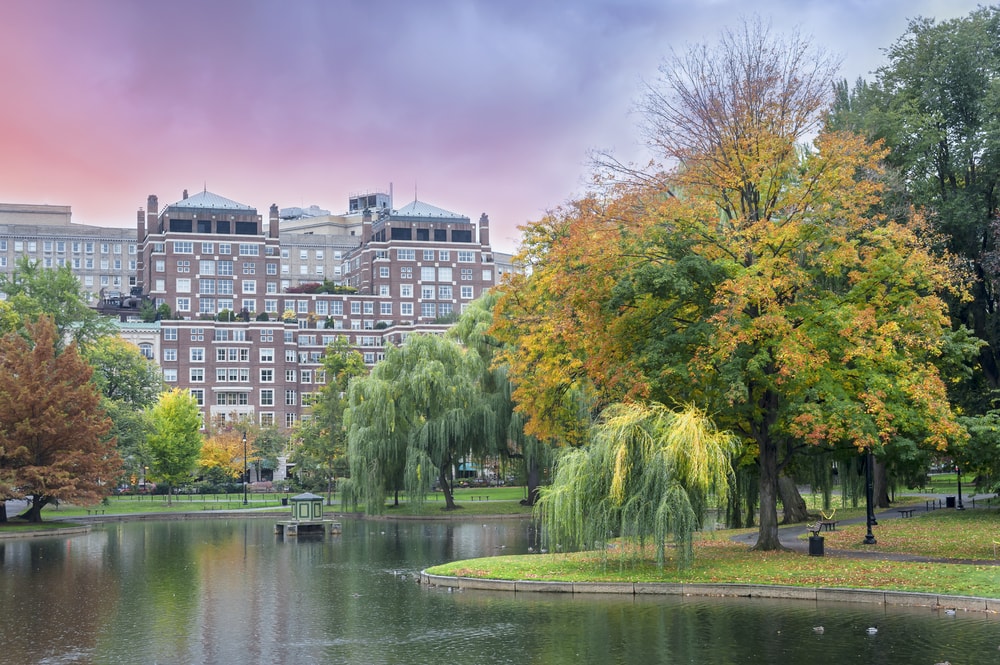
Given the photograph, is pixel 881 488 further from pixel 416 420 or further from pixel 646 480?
pixel 416 420

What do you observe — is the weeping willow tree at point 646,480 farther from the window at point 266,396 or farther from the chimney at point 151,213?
the chimney at point 151,213

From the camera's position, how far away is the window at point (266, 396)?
141m

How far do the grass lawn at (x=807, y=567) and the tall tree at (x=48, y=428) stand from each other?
40.1m

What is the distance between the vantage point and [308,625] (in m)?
28.7

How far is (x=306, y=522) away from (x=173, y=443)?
39.8m

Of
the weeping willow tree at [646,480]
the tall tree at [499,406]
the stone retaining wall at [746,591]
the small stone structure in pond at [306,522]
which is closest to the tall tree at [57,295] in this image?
the tall tree at [499,406]

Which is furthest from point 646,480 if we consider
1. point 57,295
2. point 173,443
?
point 57,295

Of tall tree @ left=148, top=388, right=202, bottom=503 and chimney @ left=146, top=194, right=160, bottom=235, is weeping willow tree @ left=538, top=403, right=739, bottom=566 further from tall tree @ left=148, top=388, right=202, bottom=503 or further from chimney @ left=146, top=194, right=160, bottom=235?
chimney @ left=146, top=194, right=160, bottom=235

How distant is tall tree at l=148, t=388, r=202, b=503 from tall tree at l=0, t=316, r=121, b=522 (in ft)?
78.5

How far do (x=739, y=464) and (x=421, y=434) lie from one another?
34695 millimetres

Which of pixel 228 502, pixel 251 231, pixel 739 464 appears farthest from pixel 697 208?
pixel 251 231

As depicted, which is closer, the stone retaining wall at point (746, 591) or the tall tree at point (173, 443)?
the stone retaining wall at point (746, 591)

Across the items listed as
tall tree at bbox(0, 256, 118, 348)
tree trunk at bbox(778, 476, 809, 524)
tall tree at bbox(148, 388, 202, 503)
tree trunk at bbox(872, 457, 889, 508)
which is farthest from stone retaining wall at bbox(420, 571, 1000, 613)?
tall tree at bbox(148, 388, 202, 503)

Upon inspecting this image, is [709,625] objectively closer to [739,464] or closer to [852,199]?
[739,464]
